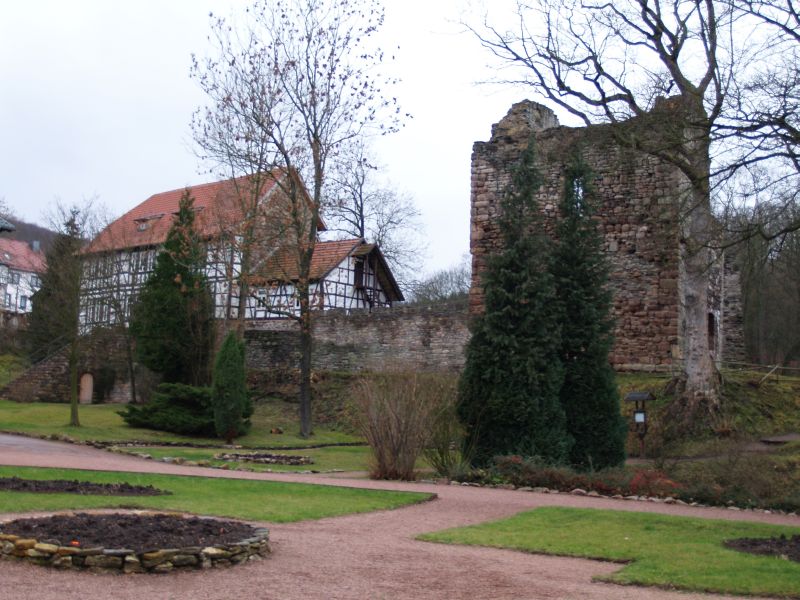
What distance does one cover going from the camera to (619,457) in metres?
17.4

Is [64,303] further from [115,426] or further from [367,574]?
[367,574]

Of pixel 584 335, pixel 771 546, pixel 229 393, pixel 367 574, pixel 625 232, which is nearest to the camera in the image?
pixel 367 574

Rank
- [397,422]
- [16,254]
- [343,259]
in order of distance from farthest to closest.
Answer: [16,254] → [343,259] → [397,422]

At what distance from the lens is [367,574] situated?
7.86 metres

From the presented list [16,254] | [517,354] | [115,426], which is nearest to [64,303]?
[115,426]

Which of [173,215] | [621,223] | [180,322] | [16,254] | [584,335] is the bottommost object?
[584,335]

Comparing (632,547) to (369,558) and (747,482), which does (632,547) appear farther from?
(747,482)

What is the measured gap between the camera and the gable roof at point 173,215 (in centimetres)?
3191

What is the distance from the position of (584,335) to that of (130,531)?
11.6m

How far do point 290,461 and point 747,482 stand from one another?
9.45m

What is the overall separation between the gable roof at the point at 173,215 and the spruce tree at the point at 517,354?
11298 millimetres

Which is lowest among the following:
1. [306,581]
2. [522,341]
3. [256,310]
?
[306,581]

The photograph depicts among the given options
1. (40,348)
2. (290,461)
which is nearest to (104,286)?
(40,348)

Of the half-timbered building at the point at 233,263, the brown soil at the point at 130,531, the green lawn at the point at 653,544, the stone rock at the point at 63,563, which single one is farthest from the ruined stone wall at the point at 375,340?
the stone rock at the point at 63,563
